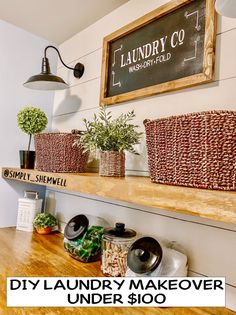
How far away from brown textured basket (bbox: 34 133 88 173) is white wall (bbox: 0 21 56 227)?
458mm

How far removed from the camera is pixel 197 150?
65cm

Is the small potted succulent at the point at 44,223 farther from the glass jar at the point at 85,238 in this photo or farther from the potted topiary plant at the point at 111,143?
the potted topiary plant at the point at 111,143

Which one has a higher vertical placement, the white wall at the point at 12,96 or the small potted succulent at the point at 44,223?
the white wall at the point at 12,96

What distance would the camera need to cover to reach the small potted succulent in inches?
60.2

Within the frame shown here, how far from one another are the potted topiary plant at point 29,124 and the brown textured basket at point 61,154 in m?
0.28

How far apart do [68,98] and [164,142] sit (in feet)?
3.53

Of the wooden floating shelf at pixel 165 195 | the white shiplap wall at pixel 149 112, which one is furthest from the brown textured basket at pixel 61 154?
the white shiplap wall at pixel 149 112

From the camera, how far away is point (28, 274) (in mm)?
985

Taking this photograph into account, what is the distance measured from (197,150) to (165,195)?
0.44ft

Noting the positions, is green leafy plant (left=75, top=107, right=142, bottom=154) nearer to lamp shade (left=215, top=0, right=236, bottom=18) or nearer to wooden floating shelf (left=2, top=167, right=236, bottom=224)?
wooden floating shelf (left=2, top=167, right=236, bottom=224)

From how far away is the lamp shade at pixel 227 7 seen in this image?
2.12 ft

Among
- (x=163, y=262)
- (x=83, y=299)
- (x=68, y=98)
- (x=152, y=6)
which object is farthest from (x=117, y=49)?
(x=83, y=299)

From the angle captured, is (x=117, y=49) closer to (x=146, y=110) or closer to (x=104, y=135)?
(x=146, y=110)

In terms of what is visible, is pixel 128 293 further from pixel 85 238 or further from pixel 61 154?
pixel 61 154
